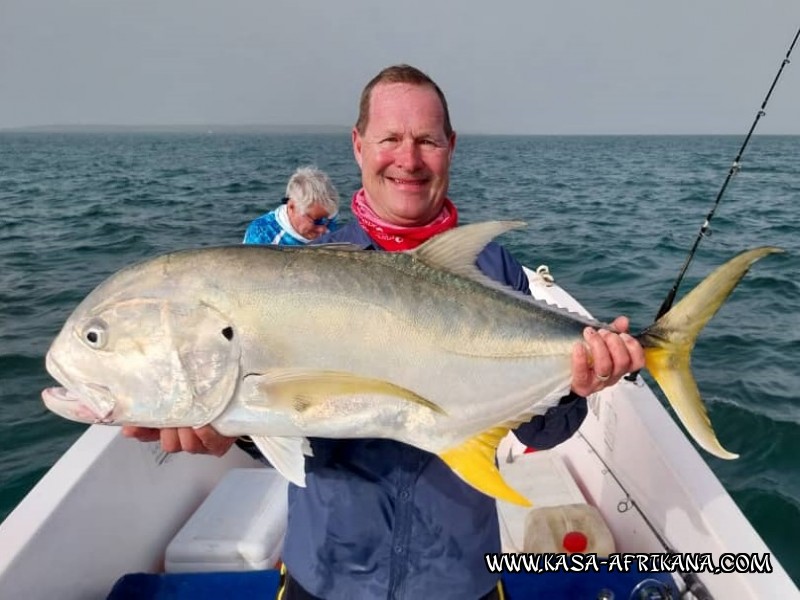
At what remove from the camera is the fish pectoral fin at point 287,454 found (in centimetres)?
169

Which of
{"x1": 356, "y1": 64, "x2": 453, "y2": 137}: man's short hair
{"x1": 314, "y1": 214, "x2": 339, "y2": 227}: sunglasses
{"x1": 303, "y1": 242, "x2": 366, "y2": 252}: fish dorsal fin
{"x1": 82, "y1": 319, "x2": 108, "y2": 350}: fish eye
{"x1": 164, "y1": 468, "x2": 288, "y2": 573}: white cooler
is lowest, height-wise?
{"x1": 164, "y1": 468, "x2": 288, "y2": 573}: white cooler

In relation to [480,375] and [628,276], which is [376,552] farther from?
[628,276]

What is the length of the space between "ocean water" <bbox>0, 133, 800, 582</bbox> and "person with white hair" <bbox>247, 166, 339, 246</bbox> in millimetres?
2605

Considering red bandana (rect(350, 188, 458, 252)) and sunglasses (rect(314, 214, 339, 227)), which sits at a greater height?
red bandana (rect(350, 188, 458, 252))

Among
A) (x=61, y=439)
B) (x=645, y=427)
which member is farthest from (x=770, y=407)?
(x=61, y=439)

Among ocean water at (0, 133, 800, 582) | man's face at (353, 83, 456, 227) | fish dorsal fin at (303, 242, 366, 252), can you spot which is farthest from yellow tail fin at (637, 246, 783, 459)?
fish dorsal fin at (303, 242, 366, 252)

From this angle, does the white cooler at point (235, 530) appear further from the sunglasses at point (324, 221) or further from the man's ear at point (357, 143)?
the sunglasses at point (324, 221)

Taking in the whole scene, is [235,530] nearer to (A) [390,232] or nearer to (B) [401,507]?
(B) [401,507]

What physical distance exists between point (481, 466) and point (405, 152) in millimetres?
1029

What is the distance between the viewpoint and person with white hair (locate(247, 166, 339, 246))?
555 cm

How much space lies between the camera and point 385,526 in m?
1.86

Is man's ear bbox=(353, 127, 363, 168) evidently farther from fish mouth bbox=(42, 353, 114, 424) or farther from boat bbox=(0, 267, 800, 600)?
boat bbox=(0, 267, 800, 600)

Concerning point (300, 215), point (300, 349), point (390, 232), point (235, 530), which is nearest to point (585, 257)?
point (300, 215)

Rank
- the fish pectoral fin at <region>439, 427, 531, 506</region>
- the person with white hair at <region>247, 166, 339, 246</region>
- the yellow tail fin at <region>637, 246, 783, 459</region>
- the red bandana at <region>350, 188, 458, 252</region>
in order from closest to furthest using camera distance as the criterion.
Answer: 1. the fish pectoral fin at <region>439, 427, 531, 506</region>
2. the yellow tail fin at <region>637, 246, 783, 459</region>
3. the red bandana at <region>350, 188, 458, 252</region>
4. the person with white hair at <region>247, 166, 339, 246</region>
